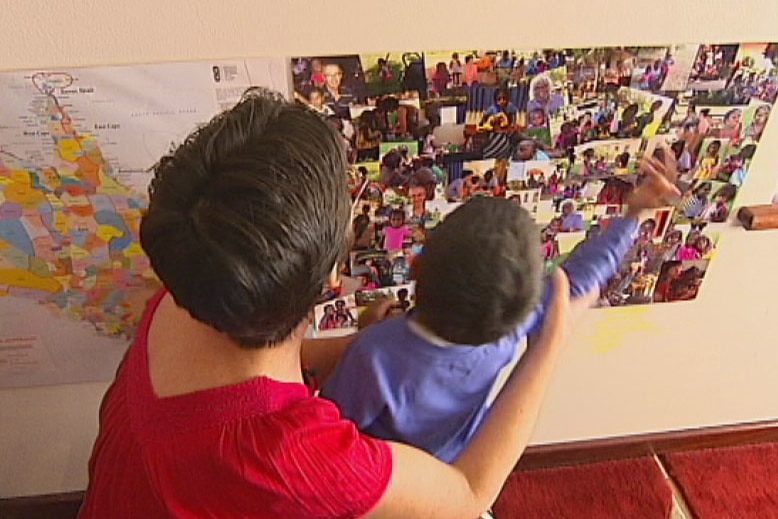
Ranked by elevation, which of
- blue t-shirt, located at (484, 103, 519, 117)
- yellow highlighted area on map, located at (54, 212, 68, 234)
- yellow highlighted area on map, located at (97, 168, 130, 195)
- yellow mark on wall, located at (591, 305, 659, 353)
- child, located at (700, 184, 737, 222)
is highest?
blue t-shirt, located at (484, 103, 519, 117)

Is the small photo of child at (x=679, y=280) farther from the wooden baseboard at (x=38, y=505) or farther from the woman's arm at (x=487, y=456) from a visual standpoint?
the wooden baseboard at (x=38, y=505)

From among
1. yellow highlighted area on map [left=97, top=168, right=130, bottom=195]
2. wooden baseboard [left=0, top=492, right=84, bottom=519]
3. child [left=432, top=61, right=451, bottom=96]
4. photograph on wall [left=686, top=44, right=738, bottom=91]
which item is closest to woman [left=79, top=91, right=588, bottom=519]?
yellow highlighted area on map [left=97, top=168, right=130, bottom=195]

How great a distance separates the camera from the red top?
2.10 feet

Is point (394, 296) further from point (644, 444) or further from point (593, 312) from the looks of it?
point (644, 444)

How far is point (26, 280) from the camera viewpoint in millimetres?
1044

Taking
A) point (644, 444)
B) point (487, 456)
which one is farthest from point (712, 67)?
point (644, 444)

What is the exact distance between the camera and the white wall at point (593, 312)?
2.81 ft

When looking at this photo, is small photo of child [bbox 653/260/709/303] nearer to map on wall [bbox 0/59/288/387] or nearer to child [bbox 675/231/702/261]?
child [bbox 675/231/702/261]

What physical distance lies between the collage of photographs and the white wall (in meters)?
0.02

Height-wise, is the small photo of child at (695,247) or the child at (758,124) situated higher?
the child at (758,124)

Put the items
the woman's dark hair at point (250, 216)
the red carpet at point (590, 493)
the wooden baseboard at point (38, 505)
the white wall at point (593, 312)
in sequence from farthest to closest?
the red carpet at point (590, 493)
the wooden baseboard at point (38, 505)
the white wall at point (593, 312)
the woman's dark hair at point (250, 216)

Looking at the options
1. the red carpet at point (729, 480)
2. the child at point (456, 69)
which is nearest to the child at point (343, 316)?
the child at point (456, 69)

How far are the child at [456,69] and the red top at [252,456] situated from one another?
0.42 metres

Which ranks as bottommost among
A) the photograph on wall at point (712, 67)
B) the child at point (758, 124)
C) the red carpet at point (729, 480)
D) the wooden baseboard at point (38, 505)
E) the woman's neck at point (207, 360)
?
the red carpet at point (729, 480)
